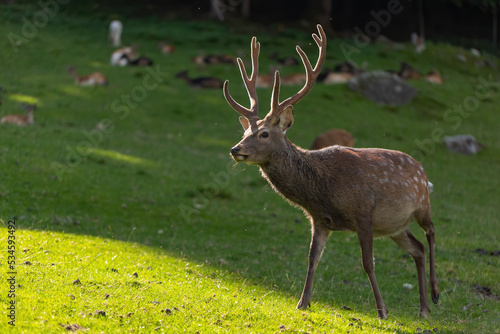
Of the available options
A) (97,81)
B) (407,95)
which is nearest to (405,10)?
(407,95)

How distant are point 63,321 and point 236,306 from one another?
74.1 inches

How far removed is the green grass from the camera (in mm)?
6672

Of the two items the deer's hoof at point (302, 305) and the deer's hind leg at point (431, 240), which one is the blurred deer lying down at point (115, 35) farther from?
the deer's hoof at point (302, 305)

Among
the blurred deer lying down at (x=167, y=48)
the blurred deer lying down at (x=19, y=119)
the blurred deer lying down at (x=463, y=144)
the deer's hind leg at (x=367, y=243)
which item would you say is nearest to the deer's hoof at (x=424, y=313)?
the deer's hind leg at (x=367, y=243)

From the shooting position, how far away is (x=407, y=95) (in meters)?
26.4

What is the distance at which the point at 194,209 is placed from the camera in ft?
45.5

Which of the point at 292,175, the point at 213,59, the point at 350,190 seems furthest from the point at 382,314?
the point at 213,59

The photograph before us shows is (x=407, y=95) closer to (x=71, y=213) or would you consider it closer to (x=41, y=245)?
(x=71, y=213)

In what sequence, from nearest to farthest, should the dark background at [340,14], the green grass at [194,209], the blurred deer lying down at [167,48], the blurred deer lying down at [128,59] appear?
the green grass at [194,209] < the blurred deer lying down at [128,59] < the blurred deer lying down at [167,48] < the dark background at [340,14]

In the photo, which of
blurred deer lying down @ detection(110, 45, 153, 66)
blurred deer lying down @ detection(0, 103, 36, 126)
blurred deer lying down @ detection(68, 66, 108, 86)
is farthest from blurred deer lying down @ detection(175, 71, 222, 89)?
blurred deer lying down @ detection(0, 103, 36, 126)

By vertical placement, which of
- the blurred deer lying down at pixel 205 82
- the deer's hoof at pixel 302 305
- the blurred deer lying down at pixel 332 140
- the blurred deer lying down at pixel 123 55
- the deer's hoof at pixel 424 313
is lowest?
the blurred deer lying down at pixel 123 55

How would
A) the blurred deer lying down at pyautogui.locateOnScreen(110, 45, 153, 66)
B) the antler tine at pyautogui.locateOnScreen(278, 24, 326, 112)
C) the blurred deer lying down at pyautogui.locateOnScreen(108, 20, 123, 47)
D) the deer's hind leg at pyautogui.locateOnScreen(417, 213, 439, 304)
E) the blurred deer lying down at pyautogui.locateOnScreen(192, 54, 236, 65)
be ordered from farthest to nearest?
1. the blurred deer lying down at pyautogui.locateOnScreen(108, 20, 123, 47)
2. the blurred deer lying down at pyautogui.locateOnScreen(192, 54, 236, 65)
3. the blurred deer lying down at pyautogui.locateOnScreen(110, 45, 153, 66)
4. the deer's hind leg at pyautogui.locateOnScreen(417, 213, 439, 304)
5. the antler tine at pyautogui.locateOnScreen(278, 24, 326, 112)

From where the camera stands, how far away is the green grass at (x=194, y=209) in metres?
6.67

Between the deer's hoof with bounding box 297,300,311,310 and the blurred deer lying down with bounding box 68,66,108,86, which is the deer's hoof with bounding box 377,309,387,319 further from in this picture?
the blurred deer lying down with bounding box 68,66,108,86
